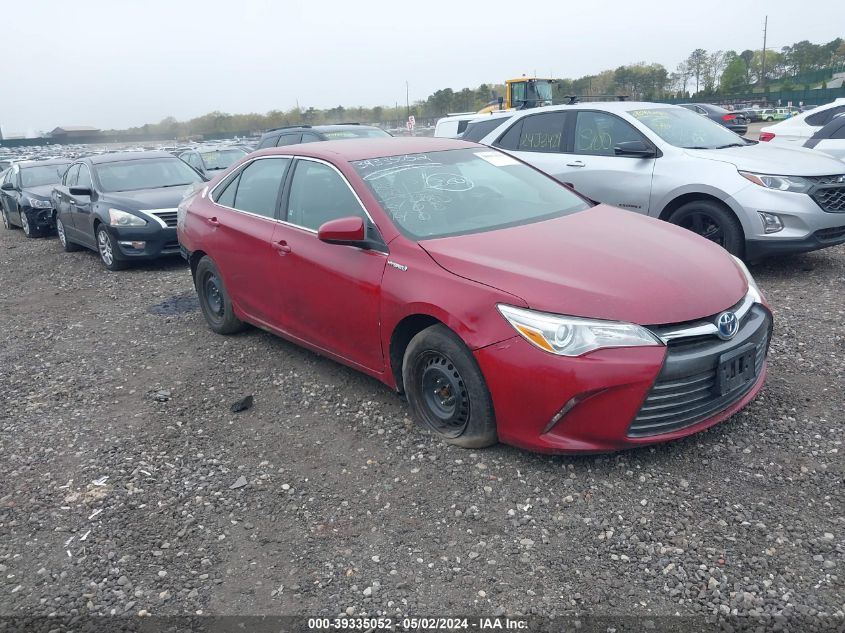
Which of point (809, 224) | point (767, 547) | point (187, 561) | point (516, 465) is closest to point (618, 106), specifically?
point (809, 224)

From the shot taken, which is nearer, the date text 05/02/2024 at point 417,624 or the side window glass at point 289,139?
the date text 05/02/2024 at point 417,624

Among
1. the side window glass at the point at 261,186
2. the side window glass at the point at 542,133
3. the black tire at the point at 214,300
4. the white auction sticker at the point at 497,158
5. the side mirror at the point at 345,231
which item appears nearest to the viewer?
the side mirror at the point at 345,231

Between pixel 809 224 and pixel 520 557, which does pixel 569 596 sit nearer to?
pixel 520 557

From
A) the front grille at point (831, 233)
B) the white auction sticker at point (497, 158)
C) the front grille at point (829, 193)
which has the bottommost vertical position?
the front grille at point (831, 233)

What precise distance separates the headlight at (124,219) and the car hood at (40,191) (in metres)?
4.96

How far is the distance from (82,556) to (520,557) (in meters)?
1.97

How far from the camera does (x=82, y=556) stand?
320 centimetres

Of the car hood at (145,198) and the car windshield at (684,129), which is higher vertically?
the car windshield at (684,129)

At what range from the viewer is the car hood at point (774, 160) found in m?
6.45

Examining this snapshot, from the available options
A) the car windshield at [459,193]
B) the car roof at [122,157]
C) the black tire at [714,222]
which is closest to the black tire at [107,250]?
the car roof at [122,157]

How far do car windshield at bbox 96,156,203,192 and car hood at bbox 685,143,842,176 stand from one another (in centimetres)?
715

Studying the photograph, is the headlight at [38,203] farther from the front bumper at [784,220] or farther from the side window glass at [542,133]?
the front bumper at [784,220]

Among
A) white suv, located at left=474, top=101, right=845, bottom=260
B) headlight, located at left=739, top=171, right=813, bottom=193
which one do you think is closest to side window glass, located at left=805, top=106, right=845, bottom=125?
white suv, located at left=474, top=101, right=845, bottom=260

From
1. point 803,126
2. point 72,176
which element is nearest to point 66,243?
point 72,176
